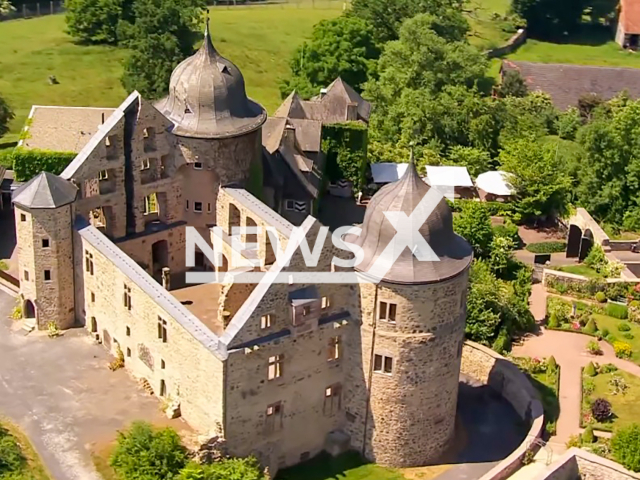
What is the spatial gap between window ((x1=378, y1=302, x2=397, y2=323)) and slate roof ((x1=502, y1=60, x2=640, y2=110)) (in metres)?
76.5

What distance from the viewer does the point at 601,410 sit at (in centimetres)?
6781

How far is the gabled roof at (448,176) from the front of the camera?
99.9m

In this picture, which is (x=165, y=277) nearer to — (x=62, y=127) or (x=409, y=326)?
(x=409, y=326)

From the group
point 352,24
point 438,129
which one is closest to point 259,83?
point 352,24

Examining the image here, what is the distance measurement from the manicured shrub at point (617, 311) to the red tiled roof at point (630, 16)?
89744mm

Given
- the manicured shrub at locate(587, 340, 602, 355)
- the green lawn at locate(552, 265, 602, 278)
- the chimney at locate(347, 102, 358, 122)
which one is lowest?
the manicured shrub at locate(587, 340, 602, 355)

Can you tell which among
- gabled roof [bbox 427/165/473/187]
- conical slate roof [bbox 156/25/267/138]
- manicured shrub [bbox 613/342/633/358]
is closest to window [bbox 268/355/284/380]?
conical slate roof [bbox 156/25/267/138]

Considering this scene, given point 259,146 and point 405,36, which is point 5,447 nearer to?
point 259,146

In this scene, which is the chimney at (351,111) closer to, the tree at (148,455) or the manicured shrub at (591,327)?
the manicured shrub at (591,327)

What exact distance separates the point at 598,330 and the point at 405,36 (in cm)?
5063

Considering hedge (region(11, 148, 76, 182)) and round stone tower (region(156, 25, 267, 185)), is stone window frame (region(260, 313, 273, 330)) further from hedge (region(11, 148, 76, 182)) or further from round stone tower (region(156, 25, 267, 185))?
hedge (region(11, 148, 76, 182))

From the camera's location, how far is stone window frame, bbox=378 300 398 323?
59000mm

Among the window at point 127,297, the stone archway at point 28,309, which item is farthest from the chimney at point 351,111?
the window at point 127,297

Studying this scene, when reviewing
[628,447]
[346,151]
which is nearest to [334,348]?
[628,447]
